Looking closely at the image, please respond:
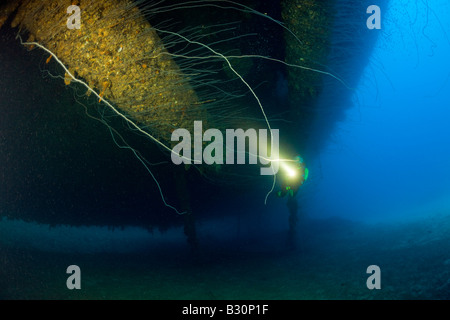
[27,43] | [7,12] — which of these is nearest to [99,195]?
[27,43]

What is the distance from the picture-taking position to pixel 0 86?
3.02 m

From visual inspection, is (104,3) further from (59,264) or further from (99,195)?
(59,264)

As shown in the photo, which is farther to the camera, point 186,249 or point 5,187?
point 186,249

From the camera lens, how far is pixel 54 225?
13.3 feet

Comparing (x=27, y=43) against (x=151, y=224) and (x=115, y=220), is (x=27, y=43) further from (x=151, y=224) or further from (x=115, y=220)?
(x=151, y=224)

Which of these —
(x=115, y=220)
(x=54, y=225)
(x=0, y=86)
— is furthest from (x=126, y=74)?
(x=54, y=225)

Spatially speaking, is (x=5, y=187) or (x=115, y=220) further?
(x=115, y=220)

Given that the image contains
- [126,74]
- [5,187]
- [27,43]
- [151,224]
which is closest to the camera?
[126,74]

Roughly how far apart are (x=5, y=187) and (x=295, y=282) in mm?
4964

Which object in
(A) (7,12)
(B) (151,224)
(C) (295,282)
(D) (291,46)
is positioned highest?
(A) (7,12)

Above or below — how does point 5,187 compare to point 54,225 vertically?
above

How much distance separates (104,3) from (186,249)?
477cm

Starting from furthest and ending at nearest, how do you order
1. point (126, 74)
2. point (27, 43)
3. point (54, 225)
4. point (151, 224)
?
point (151, 224)
point (54, 225)
point (27, 43)
point (126, 74)

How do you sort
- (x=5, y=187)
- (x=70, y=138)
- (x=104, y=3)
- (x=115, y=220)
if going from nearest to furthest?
(x=104, y=3) → (x=70, y=138) → (x=5, y=187) → (x=115, y=220)
